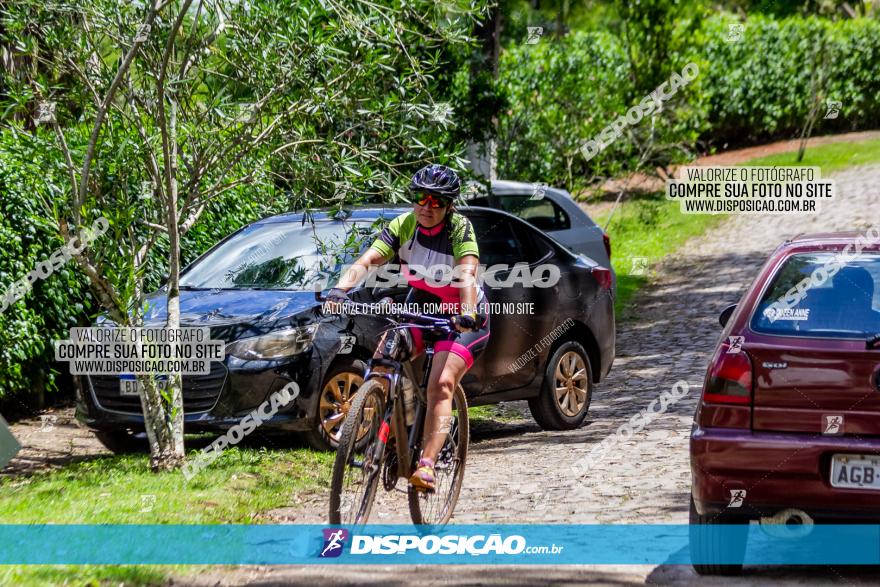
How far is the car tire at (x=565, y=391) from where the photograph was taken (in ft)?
33.6

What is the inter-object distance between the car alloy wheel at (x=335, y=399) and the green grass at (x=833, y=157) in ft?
79.3

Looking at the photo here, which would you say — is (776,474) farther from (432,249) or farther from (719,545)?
(432,249)

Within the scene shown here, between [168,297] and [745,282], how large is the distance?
12.7 metres

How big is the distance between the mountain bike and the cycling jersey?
0.25 m

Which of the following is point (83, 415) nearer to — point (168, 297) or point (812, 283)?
point (168, 297)

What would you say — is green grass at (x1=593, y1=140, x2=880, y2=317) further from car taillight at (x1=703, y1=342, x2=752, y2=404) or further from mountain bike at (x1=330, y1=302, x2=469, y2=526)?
car taillight at (x1=703, y1=342, x2=752, y2=404)

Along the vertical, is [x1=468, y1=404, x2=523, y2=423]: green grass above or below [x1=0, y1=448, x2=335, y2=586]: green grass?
above

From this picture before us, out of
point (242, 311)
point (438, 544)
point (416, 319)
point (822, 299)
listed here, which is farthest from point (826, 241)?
point (242, 311)

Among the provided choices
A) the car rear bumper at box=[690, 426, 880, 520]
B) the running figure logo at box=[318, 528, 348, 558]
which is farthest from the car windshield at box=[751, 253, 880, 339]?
the running figure logo at box=[318, 528, 348, 558]

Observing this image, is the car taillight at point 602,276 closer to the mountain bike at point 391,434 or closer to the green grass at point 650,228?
the mountain bike at point 391,434

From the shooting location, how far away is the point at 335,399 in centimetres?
896

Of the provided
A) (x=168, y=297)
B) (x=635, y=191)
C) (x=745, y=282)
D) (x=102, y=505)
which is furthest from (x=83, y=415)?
(x=635, y=191)

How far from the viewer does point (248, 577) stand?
6223mm

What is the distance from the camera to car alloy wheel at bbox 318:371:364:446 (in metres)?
8.89
